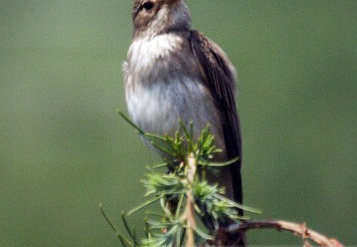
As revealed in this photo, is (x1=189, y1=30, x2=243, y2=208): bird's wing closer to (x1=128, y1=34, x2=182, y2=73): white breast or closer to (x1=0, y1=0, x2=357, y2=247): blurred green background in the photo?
(x1=128, y1=34, x2=182, y2=73): white breast

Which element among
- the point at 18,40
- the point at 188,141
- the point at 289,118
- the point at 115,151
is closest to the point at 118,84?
the point at 115,151

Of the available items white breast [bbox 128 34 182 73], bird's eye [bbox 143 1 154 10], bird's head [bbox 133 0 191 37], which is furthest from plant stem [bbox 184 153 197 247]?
bird's eye [bbox 143 1 154 10]

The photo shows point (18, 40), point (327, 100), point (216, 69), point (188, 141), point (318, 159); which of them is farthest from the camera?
point (18, 40)

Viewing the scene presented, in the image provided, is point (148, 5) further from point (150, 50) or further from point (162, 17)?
point (150, 50)

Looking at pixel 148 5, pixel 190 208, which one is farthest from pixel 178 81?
pixel 190 208

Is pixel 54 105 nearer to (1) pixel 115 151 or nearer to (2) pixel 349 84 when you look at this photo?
(1) pixel 115 151

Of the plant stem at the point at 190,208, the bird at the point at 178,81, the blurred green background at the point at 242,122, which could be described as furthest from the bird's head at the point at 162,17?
the blurred green background at the point at 242,122

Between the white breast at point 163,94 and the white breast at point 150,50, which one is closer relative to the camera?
the white breast at point 163,94

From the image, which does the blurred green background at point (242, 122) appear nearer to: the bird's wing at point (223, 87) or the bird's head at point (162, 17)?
the bird's wing at point (223, 87)
